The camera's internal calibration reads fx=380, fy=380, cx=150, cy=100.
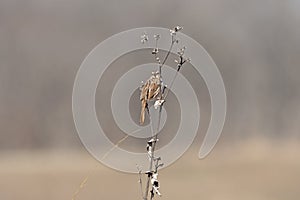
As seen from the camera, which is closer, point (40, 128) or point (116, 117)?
point (116, 117)

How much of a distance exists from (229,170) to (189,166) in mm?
172

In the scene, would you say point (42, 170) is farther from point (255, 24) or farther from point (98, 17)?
point (255, 24)

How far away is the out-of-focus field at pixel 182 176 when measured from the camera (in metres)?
1.49

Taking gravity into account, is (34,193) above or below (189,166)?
below

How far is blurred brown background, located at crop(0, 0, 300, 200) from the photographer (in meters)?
1.50

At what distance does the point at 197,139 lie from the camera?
1431mm

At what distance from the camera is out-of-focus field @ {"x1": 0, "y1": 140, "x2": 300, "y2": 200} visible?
1.49 meters

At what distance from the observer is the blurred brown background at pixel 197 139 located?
1496 millimetres

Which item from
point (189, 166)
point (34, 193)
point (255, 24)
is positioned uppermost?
point (255, 24)

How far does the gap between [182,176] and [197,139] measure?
20cm

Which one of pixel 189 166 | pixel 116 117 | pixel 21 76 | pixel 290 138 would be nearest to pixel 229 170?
pixel 189 166

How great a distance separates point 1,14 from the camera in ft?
4.90

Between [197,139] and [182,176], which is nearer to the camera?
[197,139]

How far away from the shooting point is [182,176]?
5.06 ft
